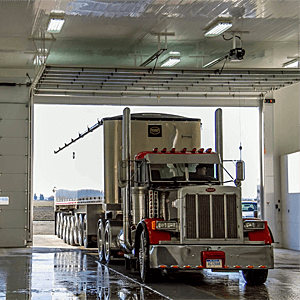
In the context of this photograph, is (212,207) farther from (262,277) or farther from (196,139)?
(196,139)

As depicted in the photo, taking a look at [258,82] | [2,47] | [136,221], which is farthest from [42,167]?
[136,221]

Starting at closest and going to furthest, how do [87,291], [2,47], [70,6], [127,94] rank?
[87,291] < [70,6] < [2,47] < [127,94]

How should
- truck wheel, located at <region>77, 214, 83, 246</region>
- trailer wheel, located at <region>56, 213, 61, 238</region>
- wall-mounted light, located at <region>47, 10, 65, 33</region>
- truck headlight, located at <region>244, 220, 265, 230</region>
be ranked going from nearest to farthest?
truck headlight, located at <region>244, 220, 265, 230</region> < wall-mounted light, located at <region>47, 10, 65, 33</region> < truck wheel, located at <region>77, 214, 83, 246</region> < trailer wheel, located at <region>56, 213, 61, 238</region>

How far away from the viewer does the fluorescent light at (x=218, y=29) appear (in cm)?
1696

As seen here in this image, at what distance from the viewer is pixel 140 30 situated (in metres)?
17.6

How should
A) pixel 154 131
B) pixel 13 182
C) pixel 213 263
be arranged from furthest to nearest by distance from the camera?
pixel 13 182 < pixel 154 131 < pixel 213 263

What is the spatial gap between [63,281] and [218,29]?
8.74 meters

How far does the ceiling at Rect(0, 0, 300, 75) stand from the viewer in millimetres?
15469

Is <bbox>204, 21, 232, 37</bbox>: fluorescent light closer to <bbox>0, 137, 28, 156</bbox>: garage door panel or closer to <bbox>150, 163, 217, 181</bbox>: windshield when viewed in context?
<bbox>150, 163, 217, 181</bbox>: windshield

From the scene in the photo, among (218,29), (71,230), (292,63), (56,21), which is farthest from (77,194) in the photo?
(292,63)

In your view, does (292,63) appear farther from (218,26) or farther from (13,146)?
(13,146)

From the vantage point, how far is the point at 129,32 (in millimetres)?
17844

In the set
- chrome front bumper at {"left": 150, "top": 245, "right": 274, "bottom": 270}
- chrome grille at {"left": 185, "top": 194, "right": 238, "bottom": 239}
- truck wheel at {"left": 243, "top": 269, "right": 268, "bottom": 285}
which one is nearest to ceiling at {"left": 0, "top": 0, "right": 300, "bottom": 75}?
chrome grille at {"left": 185, "top": 194, "right": 238, "bottom": 239}

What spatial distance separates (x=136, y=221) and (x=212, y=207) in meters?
2.37
